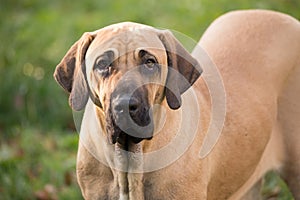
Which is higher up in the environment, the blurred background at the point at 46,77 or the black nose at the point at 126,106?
the black nose at the point at 126,106

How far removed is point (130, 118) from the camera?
14.3 ft

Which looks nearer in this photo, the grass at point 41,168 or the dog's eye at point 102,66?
the dog's eye at point 102,66

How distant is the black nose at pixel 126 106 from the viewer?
4.31 m

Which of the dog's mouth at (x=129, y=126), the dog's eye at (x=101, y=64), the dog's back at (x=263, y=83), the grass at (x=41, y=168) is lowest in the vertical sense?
the grass at (x=41, y=168)

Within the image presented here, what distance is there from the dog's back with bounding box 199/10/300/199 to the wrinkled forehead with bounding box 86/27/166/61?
0.92 meters

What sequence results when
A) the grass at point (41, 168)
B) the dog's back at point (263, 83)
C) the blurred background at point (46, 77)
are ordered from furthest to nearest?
the blurred background at point (46, 77) < the grass at point (41, 168) < the dog's back at point (263, 83)

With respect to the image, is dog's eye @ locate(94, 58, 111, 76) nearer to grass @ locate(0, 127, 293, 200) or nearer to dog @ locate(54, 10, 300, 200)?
dog @ locate(54, 10, 300, 200)

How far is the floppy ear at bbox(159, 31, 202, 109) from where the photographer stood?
182 inches

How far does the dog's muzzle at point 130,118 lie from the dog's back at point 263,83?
38.0 inches

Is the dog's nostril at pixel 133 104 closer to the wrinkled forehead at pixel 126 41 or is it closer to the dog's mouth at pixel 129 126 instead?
the dog's mouth at pixel 129 126

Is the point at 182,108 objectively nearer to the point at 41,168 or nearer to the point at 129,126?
the point at 129,126

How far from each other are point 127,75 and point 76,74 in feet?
1.39

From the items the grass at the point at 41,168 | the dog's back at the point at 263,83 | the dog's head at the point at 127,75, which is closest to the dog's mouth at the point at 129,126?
the dog's head at the point at 127,75

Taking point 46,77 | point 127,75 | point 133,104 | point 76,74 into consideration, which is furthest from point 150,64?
point 46,77
